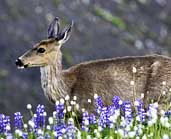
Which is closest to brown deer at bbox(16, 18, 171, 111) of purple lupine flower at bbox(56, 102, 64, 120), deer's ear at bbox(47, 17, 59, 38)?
deer's ear at bbox(47, 17, 59, 38)

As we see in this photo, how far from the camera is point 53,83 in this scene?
12.5 metres

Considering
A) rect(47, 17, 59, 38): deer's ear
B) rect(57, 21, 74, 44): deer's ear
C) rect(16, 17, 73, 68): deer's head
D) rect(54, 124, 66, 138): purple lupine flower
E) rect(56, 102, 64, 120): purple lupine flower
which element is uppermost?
rect(47, 17, 59, 38): deer's ear

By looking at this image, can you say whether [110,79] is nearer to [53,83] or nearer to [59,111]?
[53,83]

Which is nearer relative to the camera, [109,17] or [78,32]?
[78,32]

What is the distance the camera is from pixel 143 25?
2745cm

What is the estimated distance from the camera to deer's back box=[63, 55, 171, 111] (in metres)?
12.4

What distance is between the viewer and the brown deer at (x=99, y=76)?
12.4 meters

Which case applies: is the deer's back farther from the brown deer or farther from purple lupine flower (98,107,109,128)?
purple lupine flower (98,107,109,128)

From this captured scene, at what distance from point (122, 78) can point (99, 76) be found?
33cm

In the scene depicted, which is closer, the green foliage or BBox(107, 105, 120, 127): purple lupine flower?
BBox(107, 105, 120, 127): purple lupine flower

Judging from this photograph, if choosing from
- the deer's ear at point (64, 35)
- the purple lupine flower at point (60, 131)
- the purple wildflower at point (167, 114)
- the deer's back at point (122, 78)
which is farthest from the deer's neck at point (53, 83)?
the purple lupine flower at point (60, 131)

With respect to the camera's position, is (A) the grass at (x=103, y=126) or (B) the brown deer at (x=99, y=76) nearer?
(A) the grass at (x=103, y=126)

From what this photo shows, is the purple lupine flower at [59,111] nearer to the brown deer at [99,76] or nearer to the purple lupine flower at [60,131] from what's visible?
the purple lupine flower at [60,131]

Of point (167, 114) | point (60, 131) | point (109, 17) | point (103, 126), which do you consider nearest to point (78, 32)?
point (109, 17)
